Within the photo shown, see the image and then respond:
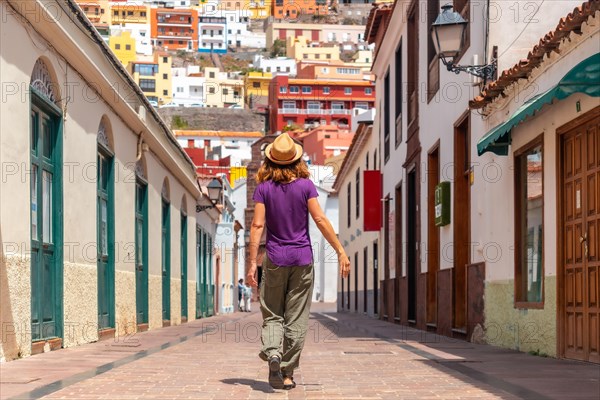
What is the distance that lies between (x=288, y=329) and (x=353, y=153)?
1167 inches

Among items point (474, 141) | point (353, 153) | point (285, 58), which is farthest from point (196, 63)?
point (474, 141)

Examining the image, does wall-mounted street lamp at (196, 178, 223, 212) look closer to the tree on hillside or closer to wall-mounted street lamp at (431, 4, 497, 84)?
wall-mounted street lamp at (431, 4, 497, 84)

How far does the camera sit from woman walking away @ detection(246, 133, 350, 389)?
312 inches

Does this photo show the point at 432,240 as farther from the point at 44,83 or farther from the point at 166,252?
the point at 44,83

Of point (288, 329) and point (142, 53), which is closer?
point (288, 329)

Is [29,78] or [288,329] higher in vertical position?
[29,78]

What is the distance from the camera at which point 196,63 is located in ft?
603

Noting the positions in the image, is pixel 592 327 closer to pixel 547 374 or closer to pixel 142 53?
pixel 547 374

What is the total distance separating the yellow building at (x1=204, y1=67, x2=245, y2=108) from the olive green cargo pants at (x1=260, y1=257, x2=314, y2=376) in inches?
5487

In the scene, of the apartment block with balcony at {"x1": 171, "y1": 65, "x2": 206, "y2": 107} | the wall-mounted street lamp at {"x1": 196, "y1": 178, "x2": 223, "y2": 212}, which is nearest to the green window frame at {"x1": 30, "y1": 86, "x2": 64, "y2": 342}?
the wall-mounted street lamp at {"x1": 196, "y1": 178, "x2": 223, "y2": 212}

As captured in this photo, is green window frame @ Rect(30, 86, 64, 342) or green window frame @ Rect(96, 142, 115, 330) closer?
green window frame @ Rect(30, 86, 64, 342)

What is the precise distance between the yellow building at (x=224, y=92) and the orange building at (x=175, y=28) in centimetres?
3201

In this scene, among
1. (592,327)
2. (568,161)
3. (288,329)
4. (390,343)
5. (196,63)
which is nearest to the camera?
(288,329)

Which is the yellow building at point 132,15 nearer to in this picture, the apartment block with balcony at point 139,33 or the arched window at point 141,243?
the apartment block with balcony at point 139,33
